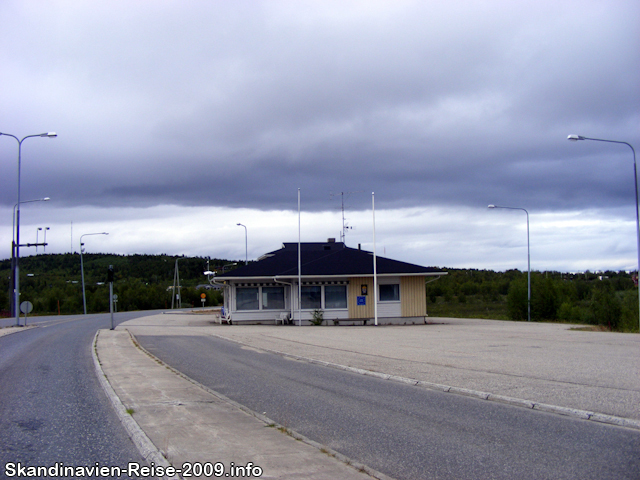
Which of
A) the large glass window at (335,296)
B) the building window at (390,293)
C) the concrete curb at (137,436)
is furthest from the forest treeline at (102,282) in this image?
the concrete curb at (137,436)

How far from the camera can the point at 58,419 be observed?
28.2ft

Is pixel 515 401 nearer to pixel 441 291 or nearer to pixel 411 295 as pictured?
pixel 411 295

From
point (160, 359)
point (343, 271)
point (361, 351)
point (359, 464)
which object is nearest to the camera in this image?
point (359, 464)

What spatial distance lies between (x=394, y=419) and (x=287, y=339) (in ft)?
49.6

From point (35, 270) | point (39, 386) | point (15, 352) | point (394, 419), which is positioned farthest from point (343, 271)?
point (35, 270)

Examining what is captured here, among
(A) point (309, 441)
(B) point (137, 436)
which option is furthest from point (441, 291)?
(B) point (137, 436)

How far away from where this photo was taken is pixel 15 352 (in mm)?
19812

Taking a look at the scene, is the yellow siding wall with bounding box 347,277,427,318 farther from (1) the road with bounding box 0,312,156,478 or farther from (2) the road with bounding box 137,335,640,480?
(2) the road with bounding box 137,335,640,480

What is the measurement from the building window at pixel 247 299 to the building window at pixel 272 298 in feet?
1.63

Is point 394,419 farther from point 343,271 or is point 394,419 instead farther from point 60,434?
point 343,271

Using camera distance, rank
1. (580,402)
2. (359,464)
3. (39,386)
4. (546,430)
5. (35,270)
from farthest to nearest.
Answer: (35,270), (39,386), (580,402), (546,430), (359,464)

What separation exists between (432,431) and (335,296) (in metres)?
28.0

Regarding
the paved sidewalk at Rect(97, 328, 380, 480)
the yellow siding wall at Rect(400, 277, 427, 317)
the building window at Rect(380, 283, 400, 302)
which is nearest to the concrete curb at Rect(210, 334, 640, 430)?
the paved sidewalk at Rect(97, 328, 380, 480)

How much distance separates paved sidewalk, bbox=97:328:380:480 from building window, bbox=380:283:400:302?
24.5 metres
